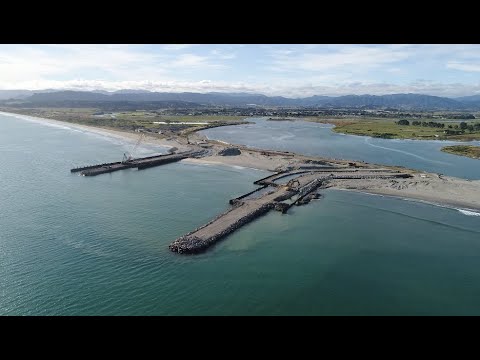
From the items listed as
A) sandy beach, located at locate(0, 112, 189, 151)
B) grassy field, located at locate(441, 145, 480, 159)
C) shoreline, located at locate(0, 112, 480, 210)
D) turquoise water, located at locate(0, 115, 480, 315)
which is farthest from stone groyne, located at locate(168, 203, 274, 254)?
grassy field, located at locate(441, 145, 480, 159)

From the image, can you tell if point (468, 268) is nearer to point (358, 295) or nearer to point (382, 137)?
point (358, 295)

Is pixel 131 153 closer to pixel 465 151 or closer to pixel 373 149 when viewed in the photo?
pixel 373 149

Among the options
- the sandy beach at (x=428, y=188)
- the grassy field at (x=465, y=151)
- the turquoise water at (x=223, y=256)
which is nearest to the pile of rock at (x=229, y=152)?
the turquoise water at (x=223, y=256)

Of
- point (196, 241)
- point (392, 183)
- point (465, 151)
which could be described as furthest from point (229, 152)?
point (465, 151)

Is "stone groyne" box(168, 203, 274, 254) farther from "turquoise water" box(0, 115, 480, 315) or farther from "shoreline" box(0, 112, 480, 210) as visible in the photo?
"shoreline" box(0, 112, 480, 210)
